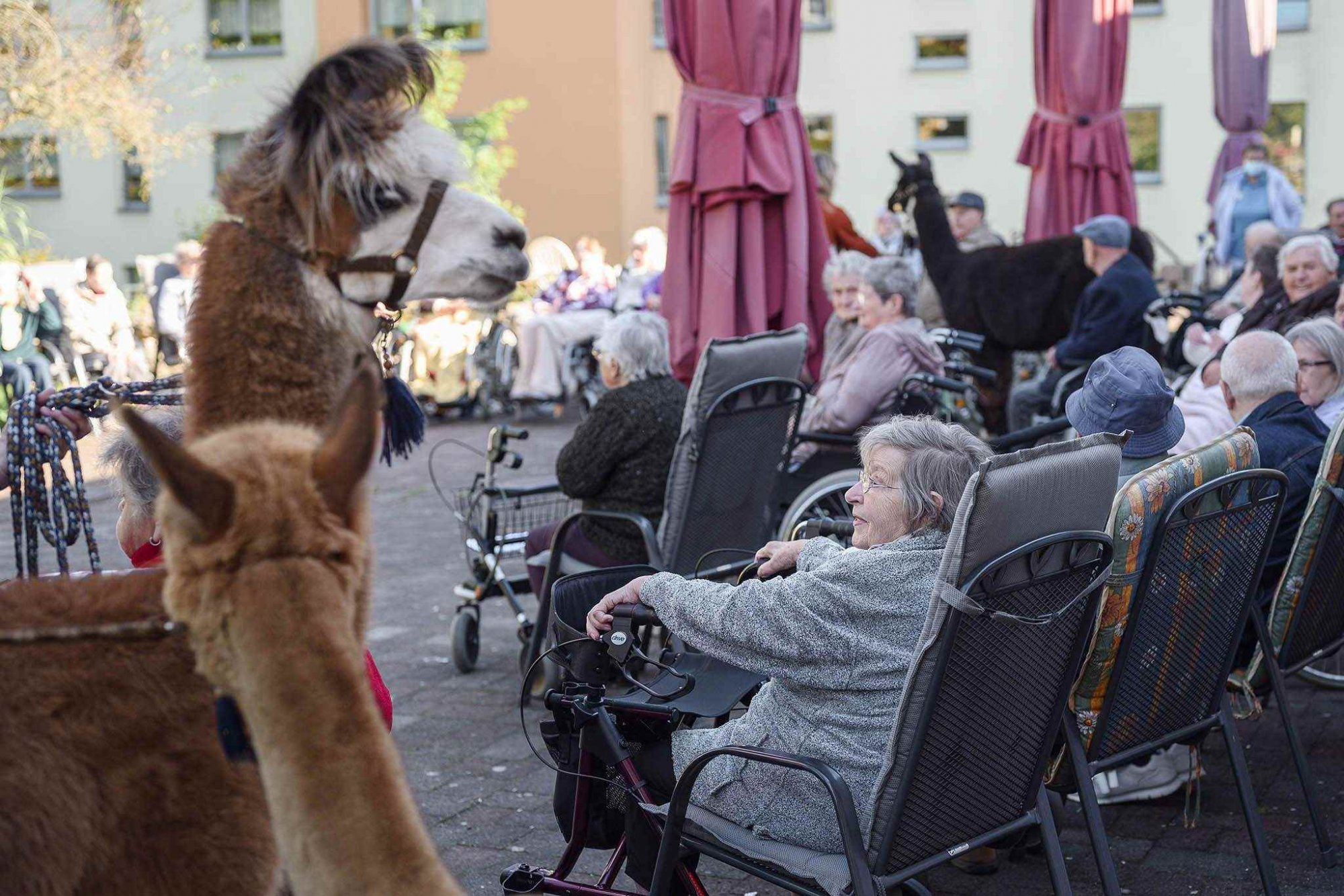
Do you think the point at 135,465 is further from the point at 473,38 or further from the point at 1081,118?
the point at 473,38

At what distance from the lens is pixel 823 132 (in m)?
29.3

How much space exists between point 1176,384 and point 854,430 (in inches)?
66.1

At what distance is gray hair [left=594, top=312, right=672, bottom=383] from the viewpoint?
18.4 feet

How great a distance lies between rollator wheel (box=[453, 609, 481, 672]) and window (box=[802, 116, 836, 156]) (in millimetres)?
24352

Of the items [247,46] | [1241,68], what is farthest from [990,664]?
[247,46]

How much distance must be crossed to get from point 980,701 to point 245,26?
32137 millimetres

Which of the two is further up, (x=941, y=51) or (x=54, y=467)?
(x=941, y=51)

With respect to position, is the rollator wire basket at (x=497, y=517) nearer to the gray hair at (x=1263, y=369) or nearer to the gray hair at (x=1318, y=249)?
the gray hair at (x=1263, y=369)

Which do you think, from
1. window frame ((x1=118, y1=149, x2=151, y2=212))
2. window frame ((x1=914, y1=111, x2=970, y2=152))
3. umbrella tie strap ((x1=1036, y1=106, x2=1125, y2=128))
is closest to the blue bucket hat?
umbrella tie strap ((x1=1036, y1=106, x2=1125, y2=128))

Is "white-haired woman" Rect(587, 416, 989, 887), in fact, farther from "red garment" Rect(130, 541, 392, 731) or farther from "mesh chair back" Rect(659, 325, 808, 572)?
"mesh chair back" Rect(659, 325, 808, 572)

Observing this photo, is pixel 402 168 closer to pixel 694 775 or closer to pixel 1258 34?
pixel 694 775

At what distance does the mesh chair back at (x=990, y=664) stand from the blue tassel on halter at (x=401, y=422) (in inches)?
48.1

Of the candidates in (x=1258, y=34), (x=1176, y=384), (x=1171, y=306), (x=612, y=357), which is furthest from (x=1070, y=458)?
(x=1258, y=34)

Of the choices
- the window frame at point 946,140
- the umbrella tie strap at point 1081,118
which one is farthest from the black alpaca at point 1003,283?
the window frame at point 946,140
